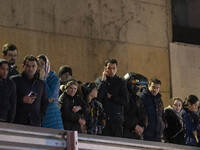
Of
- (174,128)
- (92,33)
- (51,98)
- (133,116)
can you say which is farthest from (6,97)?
(92,33)

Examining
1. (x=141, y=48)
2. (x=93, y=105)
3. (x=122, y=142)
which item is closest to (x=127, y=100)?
(x=93, y=105)

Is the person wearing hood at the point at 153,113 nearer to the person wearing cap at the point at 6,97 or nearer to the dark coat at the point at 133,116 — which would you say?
the dark coat at the point at 133,116

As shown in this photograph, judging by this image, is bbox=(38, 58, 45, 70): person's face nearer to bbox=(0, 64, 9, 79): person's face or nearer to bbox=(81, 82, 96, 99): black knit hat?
bbox=(0, 64, 9, 79): person's face

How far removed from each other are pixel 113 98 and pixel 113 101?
5 cm

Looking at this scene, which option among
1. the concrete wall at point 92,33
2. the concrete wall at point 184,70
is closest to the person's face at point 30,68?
the concrete wall at point 92,33

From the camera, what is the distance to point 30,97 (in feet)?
20.4

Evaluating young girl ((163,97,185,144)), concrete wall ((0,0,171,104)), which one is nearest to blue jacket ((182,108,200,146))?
young girl ((163,97,185,144))

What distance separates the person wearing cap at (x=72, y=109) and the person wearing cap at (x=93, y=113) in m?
0.31

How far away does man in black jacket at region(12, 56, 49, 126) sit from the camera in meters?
6.25

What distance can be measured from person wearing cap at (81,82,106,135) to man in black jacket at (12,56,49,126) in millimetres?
1225

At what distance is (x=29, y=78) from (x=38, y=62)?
418 mm

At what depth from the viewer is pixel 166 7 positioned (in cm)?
1349

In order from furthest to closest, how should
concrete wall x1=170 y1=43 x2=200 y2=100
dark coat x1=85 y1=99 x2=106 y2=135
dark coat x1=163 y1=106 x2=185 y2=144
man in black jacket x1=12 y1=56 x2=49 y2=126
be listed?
concrete wall x1=170 y1=43 x2=200 y2=100 < dark coat x1=163 y1=106 x2=185 y2=144 < dark coat x1=85 y1=99 x2=106 y2=135 < man in black jacket x1=12 y1=56 x2=49 y2=126

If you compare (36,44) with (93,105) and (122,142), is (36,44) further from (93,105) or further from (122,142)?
(122,142)
